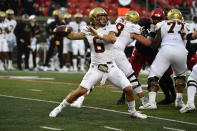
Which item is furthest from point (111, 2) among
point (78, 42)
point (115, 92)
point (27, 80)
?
point (115, 92)

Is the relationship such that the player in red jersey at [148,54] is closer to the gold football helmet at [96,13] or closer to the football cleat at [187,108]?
the football cleat at [187,108]

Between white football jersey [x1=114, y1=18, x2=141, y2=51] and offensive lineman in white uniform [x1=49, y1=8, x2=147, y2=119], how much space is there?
1.18 meters

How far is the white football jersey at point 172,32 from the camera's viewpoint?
27.2ft

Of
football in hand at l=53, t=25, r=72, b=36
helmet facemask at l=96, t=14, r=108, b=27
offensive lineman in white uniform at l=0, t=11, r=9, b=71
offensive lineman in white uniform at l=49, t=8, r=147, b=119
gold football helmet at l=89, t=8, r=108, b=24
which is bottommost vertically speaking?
offensive lineman in white uniform at l=0, t=11, r=9, b=71

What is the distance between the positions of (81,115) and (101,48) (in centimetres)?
102

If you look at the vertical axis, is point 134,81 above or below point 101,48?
below

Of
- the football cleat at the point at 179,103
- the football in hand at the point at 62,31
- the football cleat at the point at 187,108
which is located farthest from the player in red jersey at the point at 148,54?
the football in hand at the point at 62,31

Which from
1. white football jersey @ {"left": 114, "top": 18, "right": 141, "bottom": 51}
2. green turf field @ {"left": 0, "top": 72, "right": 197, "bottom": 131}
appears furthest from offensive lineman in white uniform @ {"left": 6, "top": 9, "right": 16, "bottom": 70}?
white football jersey @ {"left": 114, "top": 18, "right": 141, "bottom": 51}

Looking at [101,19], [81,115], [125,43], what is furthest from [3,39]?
[101,19]

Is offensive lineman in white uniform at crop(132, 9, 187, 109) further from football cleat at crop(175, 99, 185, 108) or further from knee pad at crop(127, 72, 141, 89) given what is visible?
football cleat at crop(175, 99, 185, 108)

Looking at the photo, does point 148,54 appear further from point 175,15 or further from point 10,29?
point 10,29

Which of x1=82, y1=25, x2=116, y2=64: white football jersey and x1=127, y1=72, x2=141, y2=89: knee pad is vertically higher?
x1=82, y1=25, x2=116, y2=64: white football jersey

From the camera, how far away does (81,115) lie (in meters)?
7.52

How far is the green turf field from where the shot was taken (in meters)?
6.53
